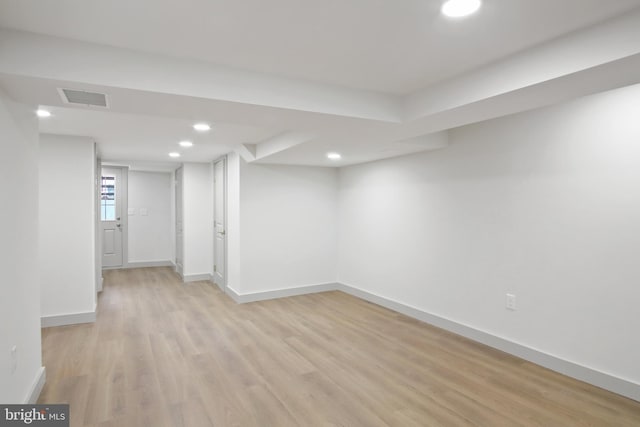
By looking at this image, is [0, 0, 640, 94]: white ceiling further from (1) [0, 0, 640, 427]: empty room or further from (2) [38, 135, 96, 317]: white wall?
(2) [38, 135, 96, 317]: white wall

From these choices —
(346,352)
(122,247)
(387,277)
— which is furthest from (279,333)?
(122,247)

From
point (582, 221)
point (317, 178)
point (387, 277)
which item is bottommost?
point (387, 277)

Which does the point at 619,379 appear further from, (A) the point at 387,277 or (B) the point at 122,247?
(B) the point at 122,247

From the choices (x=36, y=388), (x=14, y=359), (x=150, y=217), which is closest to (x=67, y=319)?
(x=36, y=388)

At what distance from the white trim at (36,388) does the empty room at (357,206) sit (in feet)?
0.11

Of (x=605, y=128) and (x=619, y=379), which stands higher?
(x=605, y=128)

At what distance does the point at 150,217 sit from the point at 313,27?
313 inches

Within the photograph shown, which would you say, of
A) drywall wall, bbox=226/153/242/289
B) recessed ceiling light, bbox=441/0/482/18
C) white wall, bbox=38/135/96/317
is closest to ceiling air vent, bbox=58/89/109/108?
recessed ceiling light, bbox=441/0/482/18

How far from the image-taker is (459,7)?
1577mm

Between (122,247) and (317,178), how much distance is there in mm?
5099

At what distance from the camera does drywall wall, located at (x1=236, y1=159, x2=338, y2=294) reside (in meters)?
5.48

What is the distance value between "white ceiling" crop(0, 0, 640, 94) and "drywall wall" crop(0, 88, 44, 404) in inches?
28.4

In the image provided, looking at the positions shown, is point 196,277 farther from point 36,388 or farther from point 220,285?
point 36,388

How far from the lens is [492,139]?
3.61 metres
